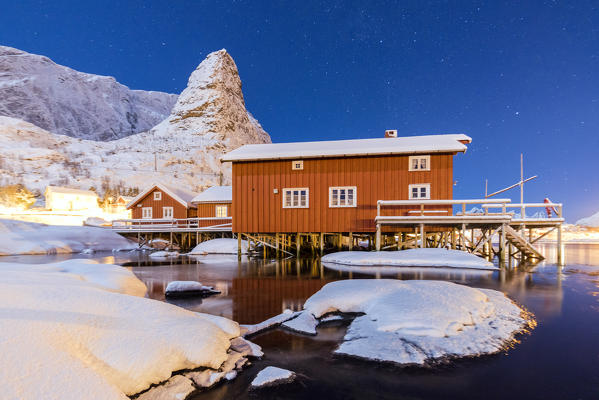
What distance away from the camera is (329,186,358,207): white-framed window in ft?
54.3

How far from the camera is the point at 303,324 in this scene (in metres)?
5.64

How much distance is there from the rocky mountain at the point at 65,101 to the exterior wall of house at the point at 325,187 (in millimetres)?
133960

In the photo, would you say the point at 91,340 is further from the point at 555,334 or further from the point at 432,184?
the point at 432,184

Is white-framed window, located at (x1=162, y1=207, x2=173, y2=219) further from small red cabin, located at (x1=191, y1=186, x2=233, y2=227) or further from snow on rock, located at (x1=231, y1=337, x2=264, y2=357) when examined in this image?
snow on rock, located at (x1=231, y1=337, x2=264, y2=357)

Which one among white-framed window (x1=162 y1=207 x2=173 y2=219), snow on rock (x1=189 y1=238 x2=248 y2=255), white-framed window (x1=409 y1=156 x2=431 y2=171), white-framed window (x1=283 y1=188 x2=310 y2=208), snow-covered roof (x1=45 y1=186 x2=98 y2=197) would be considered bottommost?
snow on rock (x1=189 y1=238 x2=248 y2=255)

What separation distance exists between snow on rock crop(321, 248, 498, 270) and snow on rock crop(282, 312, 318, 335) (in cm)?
849

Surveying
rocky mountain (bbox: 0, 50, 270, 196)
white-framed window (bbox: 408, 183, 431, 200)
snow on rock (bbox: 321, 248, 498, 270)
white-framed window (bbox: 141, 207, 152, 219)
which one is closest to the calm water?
snow on rock (bbox: 321, 248, 498, 270)

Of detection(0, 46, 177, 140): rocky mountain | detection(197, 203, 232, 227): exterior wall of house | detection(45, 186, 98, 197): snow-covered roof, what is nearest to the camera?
detection(197, 203, 232, 227): exterior wall of house

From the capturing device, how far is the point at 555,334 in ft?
17.7

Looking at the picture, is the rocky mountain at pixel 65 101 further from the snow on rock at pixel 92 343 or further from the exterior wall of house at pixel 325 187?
the snow on rock at pixel 92 343

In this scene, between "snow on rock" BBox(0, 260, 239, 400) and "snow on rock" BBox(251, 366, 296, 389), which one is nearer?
"snow on rock" BBox(0, 260, 239, 400)

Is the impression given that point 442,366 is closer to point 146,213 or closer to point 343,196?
point 343,196

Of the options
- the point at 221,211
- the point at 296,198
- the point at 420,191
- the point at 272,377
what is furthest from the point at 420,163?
the point at 221,211

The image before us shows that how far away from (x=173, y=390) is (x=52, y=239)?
2935 cm
